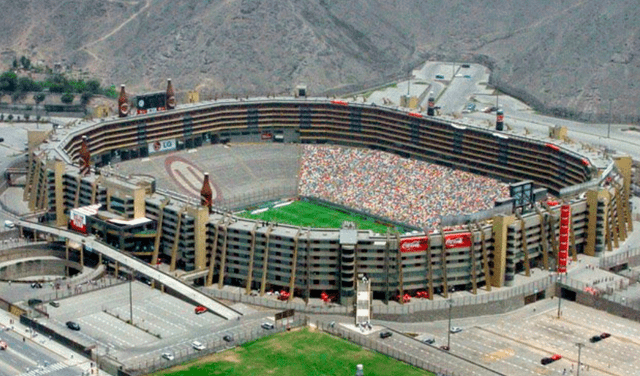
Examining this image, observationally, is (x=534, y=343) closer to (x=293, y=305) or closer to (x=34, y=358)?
(x=293, y=305)

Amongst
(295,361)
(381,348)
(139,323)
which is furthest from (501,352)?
(139,323)

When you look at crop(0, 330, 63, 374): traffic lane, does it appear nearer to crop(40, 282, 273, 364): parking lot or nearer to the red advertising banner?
crop(40, 282, 273, 364): parking lot

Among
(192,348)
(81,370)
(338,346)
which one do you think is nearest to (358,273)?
(338,346)

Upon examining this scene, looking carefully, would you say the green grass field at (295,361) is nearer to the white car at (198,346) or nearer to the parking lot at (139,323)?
the white car at (198,346)

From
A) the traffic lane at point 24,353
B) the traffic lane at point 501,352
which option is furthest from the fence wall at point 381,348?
the traffic lane at point 24,353

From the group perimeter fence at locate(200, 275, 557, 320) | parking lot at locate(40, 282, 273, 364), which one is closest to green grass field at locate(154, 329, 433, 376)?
parking lot at locate(40, 282, 273, 364)

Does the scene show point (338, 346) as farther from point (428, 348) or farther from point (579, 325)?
point (579, 325)

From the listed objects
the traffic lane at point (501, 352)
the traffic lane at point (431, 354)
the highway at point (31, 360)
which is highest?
A: the highway at point (31, 360)
